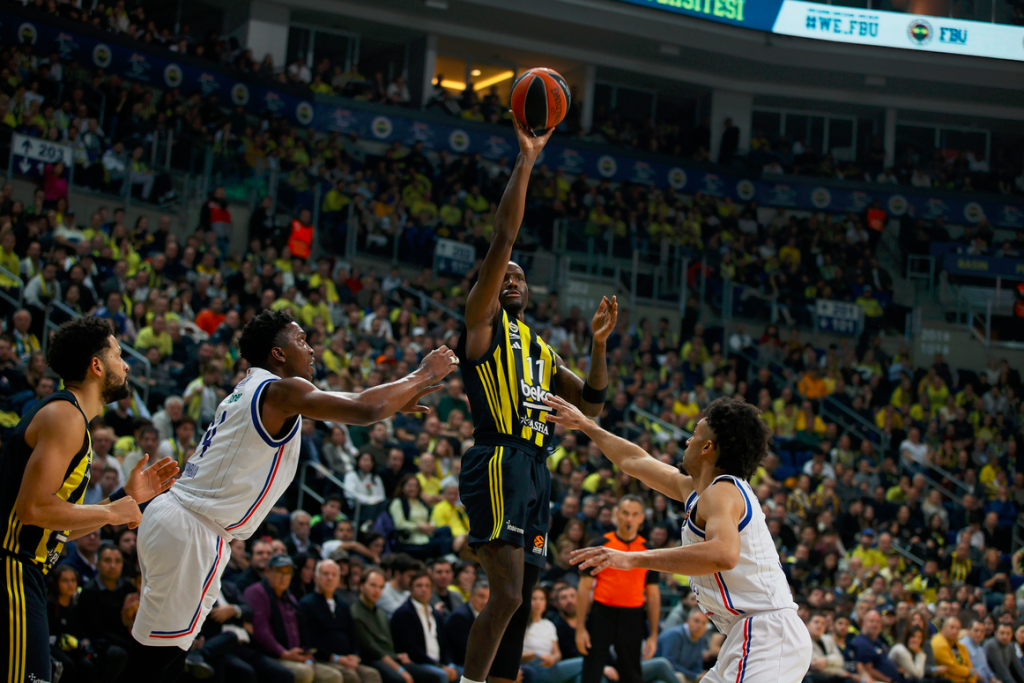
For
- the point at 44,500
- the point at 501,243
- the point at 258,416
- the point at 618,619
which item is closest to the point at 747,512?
the point at 501,243

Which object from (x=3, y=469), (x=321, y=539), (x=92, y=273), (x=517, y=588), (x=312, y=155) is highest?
(x=312, y=155)

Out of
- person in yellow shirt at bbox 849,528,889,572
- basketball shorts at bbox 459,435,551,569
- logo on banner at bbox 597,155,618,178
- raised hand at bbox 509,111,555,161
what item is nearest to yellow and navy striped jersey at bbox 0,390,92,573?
basketball shorts at bbox 459,435,551,569

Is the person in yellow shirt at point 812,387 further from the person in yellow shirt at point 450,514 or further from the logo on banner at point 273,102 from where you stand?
the logo on banner at point 273,102

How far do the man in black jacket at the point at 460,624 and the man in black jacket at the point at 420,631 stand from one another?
8cm

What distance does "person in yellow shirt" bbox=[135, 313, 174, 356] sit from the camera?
12.5 meters

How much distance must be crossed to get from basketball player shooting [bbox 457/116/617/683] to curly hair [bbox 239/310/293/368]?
3.40 ft

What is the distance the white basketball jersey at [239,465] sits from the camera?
498 cm

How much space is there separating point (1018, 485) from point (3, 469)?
58.4ft

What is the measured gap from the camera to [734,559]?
4273 millimetres

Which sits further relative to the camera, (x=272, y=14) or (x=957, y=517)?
(x=272, y=14)

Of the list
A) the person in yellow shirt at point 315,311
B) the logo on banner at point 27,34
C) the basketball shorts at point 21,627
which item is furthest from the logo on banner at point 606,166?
the basketball shorts at point 21,627

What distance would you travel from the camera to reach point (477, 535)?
528cm

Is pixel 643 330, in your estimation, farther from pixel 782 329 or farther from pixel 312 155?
pixel 312 155

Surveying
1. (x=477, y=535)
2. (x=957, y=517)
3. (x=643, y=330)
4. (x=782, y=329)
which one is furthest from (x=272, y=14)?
(x=477, y=535)
